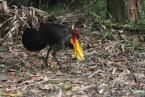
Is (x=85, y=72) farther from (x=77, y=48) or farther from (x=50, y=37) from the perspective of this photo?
(x=50, y=37)

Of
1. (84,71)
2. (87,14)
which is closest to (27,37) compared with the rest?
(84,71)

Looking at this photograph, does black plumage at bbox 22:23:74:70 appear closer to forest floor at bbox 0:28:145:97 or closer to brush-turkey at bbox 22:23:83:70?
brush-turkey at bbox 22:23:83:70

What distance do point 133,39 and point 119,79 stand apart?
203 cm

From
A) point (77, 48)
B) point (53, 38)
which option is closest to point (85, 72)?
point (77, 48)

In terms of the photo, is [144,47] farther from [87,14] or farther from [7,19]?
[7,19]

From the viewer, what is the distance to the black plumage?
6.67 metres

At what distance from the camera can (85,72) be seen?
21.8 feet

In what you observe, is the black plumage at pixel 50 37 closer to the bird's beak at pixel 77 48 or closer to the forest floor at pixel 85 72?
the bird's beak at pixel 77 48

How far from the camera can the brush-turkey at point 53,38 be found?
263 inches

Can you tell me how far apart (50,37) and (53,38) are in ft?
0.17

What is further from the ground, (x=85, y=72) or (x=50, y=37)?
(x=50, y=37)

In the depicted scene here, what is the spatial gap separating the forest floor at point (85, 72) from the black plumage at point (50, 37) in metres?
0.30

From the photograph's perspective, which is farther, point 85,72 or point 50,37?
point 50,37

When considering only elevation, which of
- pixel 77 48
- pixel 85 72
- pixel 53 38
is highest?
pixel 53 38
